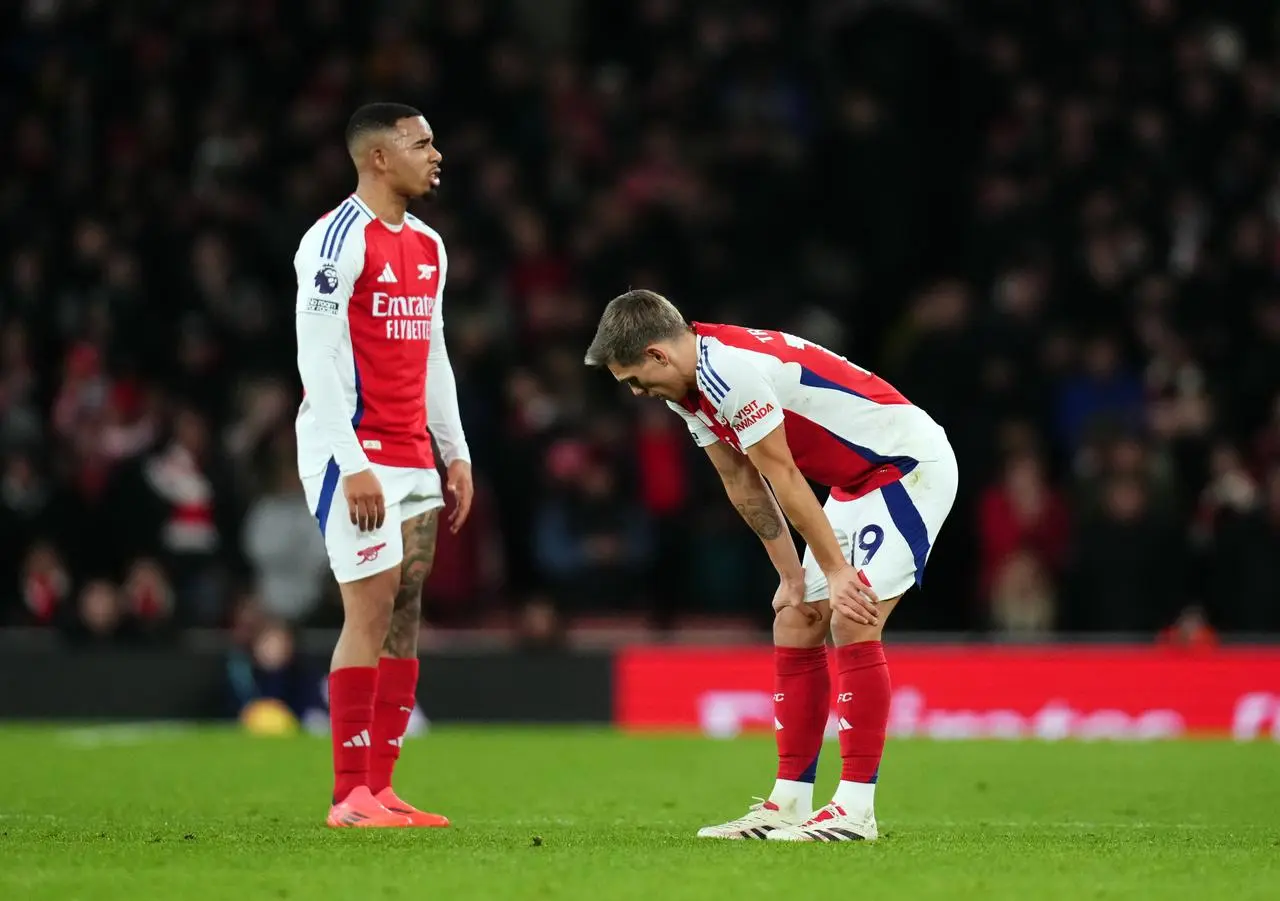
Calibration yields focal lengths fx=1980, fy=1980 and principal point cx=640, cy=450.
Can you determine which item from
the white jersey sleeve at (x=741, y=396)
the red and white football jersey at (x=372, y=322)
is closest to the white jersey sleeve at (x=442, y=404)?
the red and white football jersey at (x=372, y=322)

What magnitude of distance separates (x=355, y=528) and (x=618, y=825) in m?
1.56

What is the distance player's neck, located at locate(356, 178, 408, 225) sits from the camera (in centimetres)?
778

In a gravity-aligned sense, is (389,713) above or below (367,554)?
below

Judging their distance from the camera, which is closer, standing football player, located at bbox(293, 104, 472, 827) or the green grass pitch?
the green grass pitch

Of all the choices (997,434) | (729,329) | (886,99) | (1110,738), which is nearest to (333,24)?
(886,99)

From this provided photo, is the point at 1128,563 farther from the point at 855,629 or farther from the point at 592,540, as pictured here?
the point at 855,629

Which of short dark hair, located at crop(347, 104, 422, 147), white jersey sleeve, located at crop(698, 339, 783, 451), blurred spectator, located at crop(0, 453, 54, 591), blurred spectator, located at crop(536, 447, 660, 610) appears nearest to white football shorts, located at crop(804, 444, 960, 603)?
white jersey sleeve, located at crop(698, 339, 783, 451)

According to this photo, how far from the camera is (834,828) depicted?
22.9 ft

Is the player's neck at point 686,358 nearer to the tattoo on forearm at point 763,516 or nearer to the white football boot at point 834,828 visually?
the tattoo on forearm at point 763,516

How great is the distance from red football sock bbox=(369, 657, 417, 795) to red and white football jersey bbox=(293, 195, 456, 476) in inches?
32.6

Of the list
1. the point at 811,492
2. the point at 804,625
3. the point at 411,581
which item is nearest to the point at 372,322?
the point at 411,581

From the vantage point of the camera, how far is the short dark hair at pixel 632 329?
7.02m

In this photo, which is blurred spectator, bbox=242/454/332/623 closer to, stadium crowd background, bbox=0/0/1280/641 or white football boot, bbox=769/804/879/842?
stadium crowd background, bbox=0/0/1280/641

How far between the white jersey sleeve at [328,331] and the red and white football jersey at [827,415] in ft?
4.14
